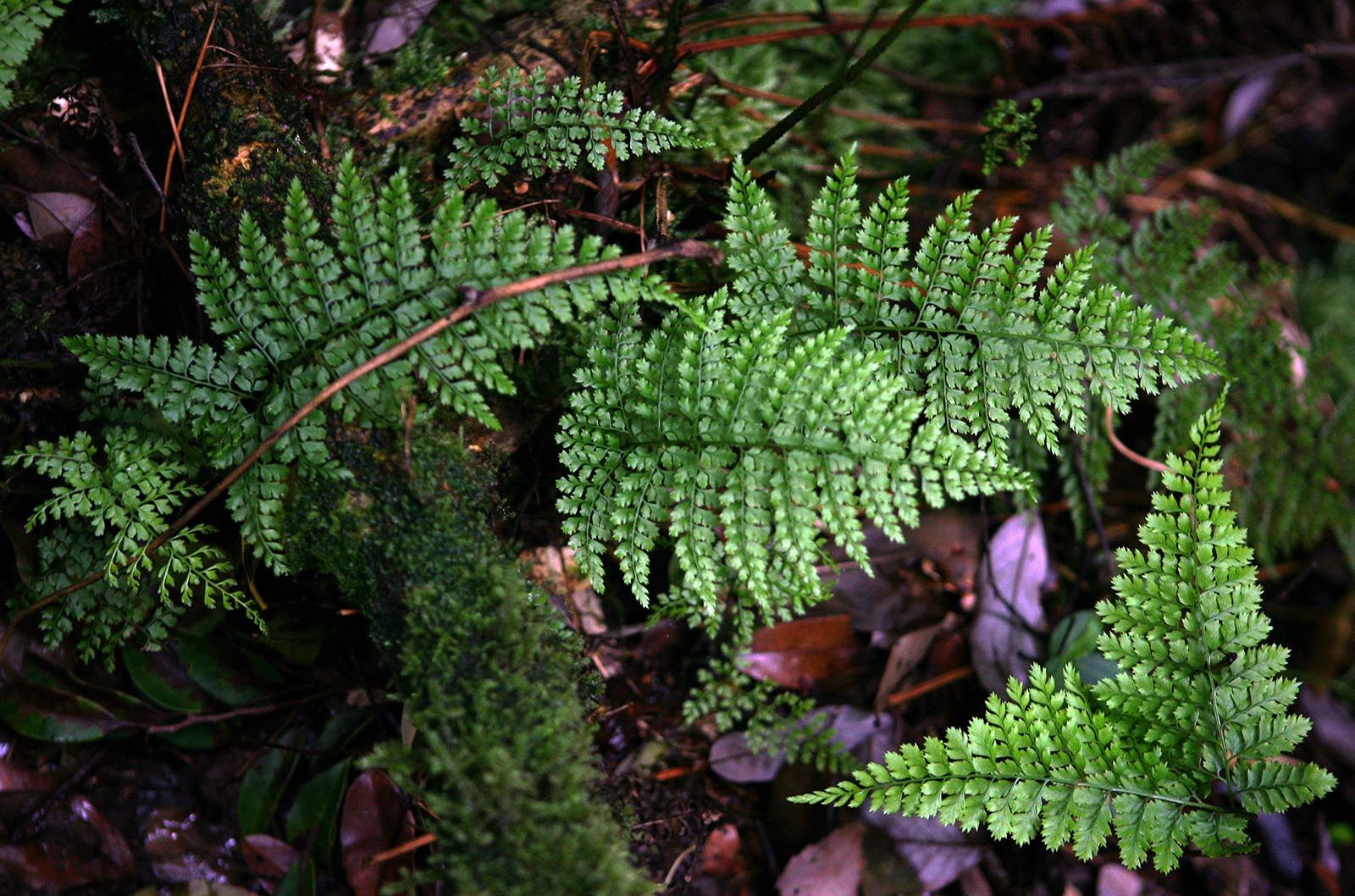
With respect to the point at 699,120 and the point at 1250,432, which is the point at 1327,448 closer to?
the point at 1250,432

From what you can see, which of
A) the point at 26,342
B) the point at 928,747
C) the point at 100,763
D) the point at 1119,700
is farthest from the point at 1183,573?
the point at 26,342

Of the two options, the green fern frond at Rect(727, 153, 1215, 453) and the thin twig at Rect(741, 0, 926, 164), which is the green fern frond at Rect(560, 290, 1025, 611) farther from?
the thin twig at Rect(741, 0, 926, 164)

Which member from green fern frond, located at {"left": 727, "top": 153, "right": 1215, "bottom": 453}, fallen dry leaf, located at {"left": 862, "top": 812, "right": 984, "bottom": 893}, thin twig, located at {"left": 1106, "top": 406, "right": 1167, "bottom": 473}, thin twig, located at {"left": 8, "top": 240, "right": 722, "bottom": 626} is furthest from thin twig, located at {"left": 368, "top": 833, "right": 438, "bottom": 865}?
thin twig, located at {"left": 1106, "top": 406, "right": 1167, "bottom": 473}

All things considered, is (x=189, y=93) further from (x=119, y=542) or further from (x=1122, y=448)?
(x=1122, y=448)

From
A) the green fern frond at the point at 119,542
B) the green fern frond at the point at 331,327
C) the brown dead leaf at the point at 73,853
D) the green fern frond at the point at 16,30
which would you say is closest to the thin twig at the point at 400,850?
the brown dead leaf at the point at 73,853

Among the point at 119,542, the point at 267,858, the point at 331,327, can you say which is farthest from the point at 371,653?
the point at 331,327

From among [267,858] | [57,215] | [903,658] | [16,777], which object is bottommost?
[903,658]
